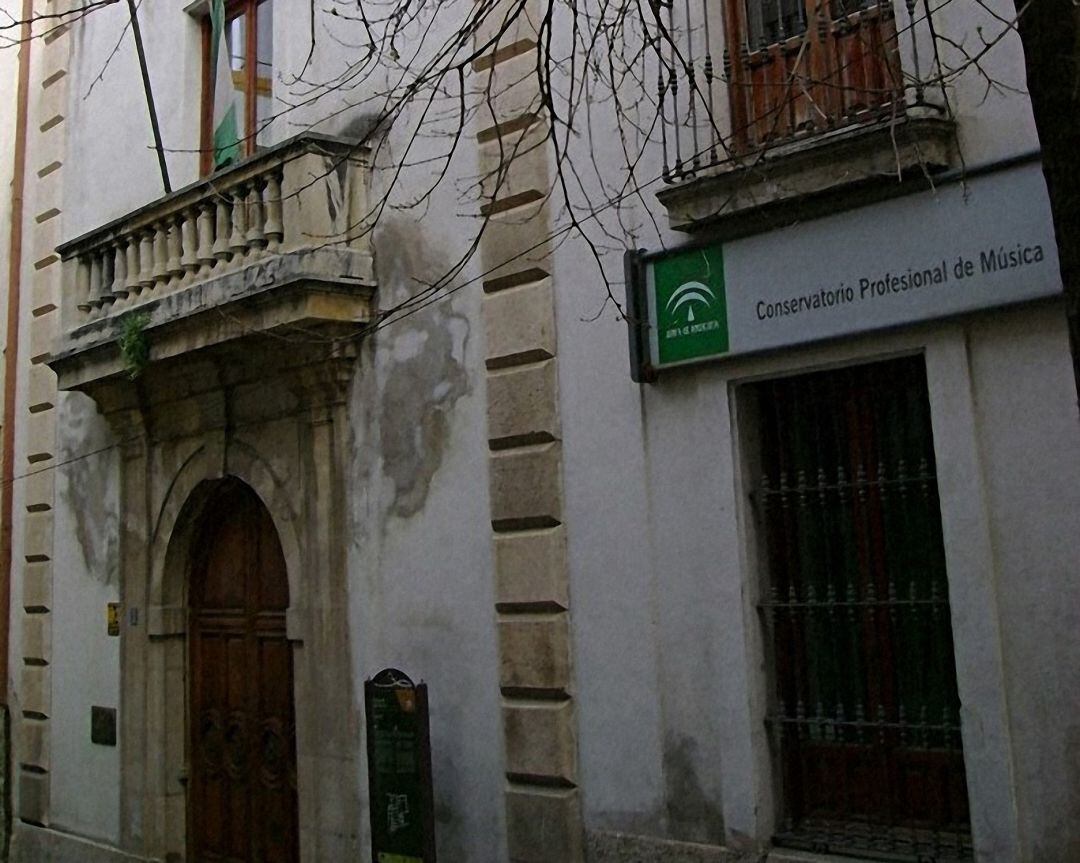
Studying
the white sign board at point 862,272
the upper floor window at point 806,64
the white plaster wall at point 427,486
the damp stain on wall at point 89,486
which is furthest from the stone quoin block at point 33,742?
the upper floor window at point 806,64

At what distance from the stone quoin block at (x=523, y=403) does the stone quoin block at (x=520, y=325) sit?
0.06 meters

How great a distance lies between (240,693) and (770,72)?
540cm

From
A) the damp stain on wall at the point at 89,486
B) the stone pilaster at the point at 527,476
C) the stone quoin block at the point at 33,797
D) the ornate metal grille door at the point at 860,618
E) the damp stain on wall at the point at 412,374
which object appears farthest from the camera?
the stone quoin block at the point at 33,797

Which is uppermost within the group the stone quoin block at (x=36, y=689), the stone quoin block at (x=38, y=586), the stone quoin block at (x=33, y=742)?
the stone quoin block at (x=38, y=586)

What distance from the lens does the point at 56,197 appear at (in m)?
11.0

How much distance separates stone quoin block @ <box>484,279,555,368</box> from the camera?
6.68m

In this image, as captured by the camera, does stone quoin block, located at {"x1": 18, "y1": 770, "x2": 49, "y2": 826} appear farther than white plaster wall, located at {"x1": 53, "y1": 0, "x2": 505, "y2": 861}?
Yes

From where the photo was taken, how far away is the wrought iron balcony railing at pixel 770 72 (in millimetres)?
5480

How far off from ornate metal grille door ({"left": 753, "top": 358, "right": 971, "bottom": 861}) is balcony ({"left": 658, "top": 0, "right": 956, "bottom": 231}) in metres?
0.82

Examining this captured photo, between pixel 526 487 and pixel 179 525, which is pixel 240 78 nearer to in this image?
pixel 179 525

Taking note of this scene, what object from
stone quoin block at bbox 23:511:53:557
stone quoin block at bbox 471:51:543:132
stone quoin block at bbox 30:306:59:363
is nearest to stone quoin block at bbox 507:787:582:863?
stone quoin block at bbox 471:51:543:132

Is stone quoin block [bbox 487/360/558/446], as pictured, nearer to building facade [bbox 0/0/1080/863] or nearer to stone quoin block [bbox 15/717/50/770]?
building facade [bbox 0/0/1080/863]

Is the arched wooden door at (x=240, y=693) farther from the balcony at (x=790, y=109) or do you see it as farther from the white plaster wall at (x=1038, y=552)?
the white plaster wall at (x=1038, y=552)

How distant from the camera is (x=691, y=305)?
19.7ft
